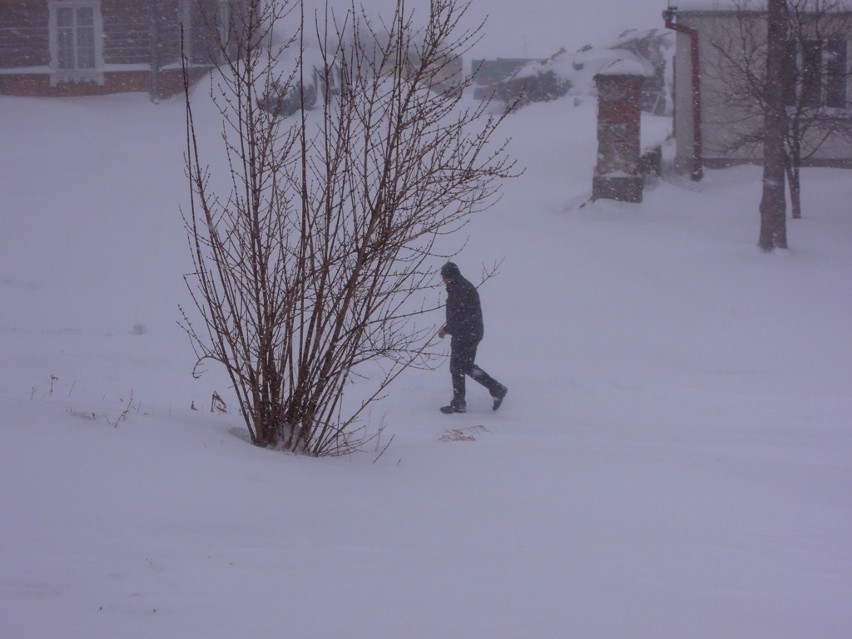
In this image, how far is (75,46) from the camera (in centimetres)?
2212

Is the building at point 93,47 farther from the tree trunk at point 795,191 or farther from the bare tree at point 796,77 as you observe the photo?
the tree trunk at point 795,191

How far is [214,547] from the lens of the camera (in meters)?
3.31

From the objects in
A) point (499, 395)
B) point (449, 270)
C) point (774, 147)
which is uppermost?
point (774, 147)

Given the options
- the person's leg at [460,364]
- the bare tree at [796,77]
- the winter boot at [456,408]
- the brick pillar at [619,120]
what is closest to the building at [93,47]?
the brick pillar at [619,120]

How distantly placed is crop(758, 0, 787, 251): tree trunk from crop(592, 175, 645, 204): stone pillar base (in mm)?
2102

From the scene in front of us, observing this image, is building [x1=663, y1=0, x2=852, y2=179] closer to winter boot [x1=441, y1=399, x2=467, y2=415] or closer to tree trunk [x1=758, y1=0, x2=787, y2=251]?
tree trunk [x1=758, y1=0, x2=787, y2=251]

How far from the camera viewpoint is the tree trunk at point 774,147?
1312 centimetres

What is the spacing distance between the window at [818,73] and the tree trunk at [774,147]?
1.35m

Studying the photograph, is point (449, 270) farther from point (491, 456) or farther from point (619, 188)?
point (619, 188)

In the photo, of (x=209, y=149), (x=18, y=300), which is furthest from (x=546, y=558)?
(x=209, y=149)

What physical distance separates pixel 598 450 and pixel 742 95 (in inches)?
505

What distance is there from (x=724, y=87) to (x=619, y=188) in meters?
Answer: 5.11

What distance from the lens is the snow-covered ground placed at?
9.88 feet

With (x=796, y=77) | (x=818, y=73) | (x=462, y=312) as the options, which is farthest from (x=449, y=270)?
(x=818, y=73)
